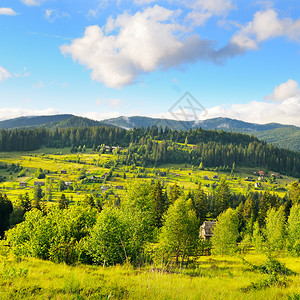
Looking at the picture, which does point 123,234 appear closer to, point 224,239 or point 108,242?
point 108,242

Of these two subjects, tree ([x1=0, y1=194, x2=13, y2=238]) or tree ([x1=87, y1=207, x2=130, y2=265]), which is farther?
tree ([x1=0, y1=194, x2=13, y2=238])

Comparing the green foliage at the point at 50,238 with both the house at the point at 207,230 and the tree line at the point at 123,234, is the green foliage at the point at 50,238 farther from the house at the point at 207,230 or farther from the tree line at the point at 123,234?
the house at the point at 207,230

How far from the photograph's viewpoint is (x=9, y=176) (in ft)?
541

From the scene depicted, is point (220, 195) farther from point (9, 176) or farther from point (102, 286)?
point (9, 176)

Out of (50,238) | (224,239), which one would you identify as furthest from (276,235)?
(50,238)

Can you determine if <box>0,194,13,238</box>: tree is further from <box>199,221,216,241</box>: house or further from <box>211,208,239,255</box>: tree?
<box>199,221,216,241</box>: house

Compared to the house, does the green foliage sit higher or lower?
higher

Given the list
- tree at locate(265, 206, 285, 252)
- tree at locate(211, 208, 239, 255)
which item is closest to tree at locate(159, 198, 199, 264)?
tree at locate(211, 208, 239, 255)

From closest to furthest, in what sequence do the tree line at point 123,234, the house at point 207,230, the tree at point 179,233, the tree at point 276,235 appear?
the tree line at point 123,234 → the tree at point 179,233 → the tree at point 276,235 → the house at point 207,230

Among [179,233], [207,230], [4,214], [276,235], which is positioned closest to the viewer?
[179,233]

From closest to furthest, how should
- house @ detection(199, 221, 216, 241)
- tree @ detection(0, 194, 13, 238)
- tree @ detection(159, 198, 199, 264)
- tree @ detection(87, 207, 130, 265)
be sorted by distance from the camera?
1. tree @ detection(87, 207, 130, 265)
2. tree @ detection(159, 198, 199, 264)
3. tree @ detection(0, 194, 13, 238)
4. house @ detection(199, 221, 216, 241)

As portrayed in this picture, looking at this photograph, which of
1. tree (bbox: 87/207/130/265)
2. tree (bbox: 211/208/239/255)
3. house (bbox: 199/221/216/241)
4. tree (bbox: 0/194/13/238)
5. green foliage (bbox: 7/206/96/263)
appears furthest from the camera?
house (bbox: 199/221/216/241)

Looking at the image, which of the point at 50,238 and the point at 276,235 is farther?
the point at 276,235

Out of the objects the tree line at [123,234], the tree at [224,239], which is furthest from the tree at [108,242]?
the tree at [224,239]
